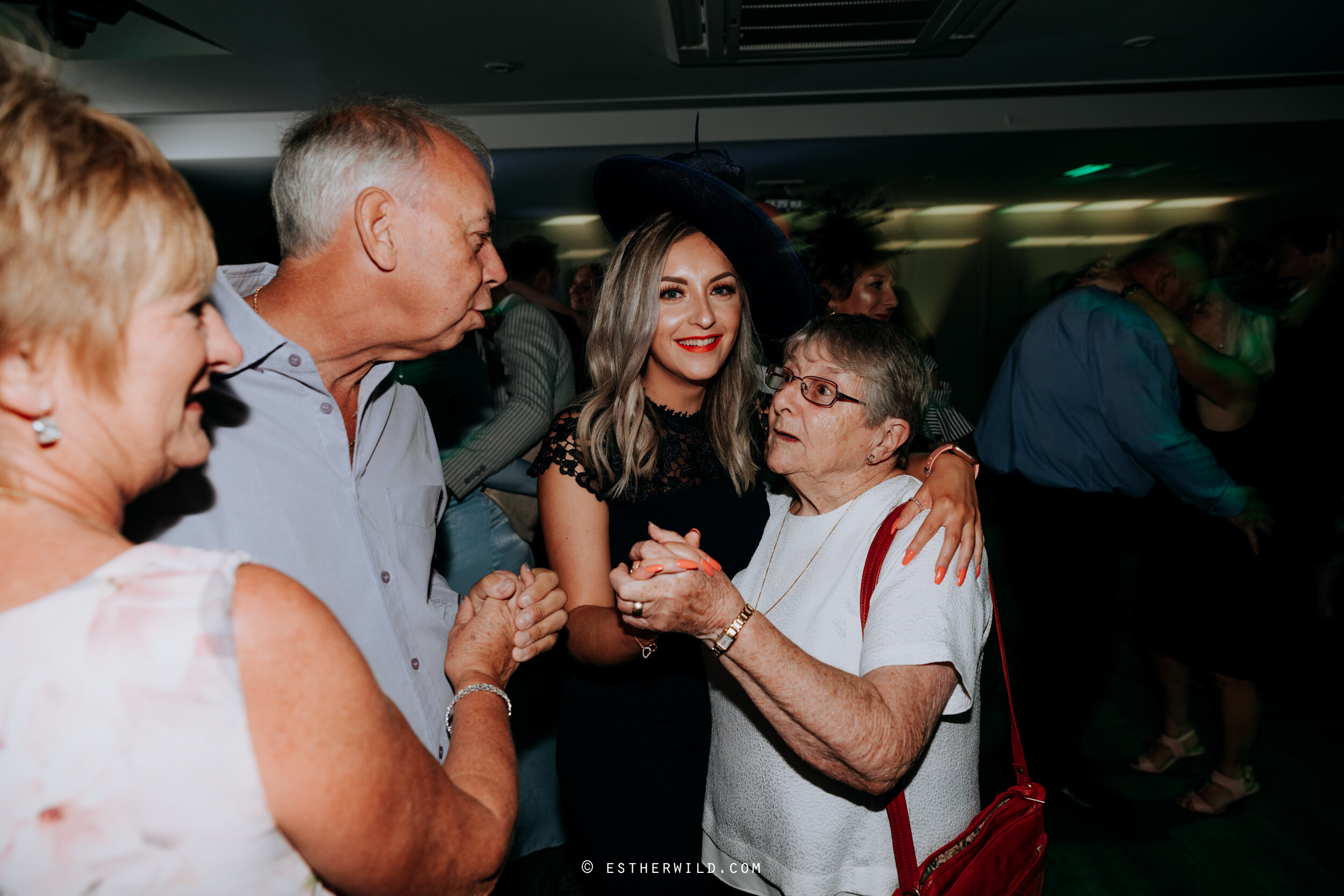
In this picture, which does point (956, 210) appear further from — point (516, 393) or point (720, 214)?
point (720, 214)

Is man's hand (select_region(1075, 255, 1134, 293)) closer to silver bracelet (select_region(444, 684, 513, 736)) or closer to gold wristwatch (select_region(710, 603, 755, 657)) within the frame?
gold wristwatch (select_region(710, 603, 755, 657))

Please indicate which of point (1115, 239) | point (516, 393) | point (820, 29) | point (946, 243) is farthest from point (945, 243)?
point (516, 393)

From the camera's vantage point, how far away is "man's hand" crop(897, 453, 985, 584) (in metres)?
1.30

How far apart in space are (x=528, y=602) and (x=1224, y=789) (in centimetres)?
331

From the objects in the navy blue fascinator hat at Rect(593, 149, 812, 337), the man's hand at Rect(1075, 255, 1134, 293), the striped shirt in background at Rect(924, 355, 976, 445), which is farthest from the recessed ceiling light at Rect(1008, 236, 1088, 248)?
the navy blue fascinator hat at Rect(593, 149, 812, 337)

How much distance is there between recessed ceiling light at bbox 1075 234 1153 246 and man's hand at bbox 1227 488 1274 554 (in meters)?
5.22

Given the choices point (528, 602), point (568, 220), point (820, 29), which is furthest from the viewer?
point (568, 220)

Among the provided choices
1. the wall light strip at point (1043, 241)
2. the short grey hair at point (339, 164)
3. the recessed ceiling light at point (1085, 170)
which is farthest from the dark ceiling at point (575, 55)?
the short grey hair at point (339, 164)

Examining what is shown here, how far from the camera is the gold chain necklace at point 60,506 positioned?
645mm

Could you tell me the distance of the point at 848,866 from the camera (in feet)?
4.43

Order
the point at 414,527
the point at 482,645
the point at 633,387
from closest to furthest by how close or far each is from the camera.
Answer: the point at 482,645 < the point at 414,527 < the point at 633,387

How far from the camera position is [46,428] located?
65 centimetres

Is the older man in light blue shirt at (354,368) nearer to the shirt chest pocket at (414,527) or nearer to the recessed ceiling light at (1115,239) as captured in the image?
the shirt chest pocket at (414,527)

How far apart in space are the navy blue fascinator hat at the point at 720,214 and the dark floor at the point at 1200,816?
2.31 meters
